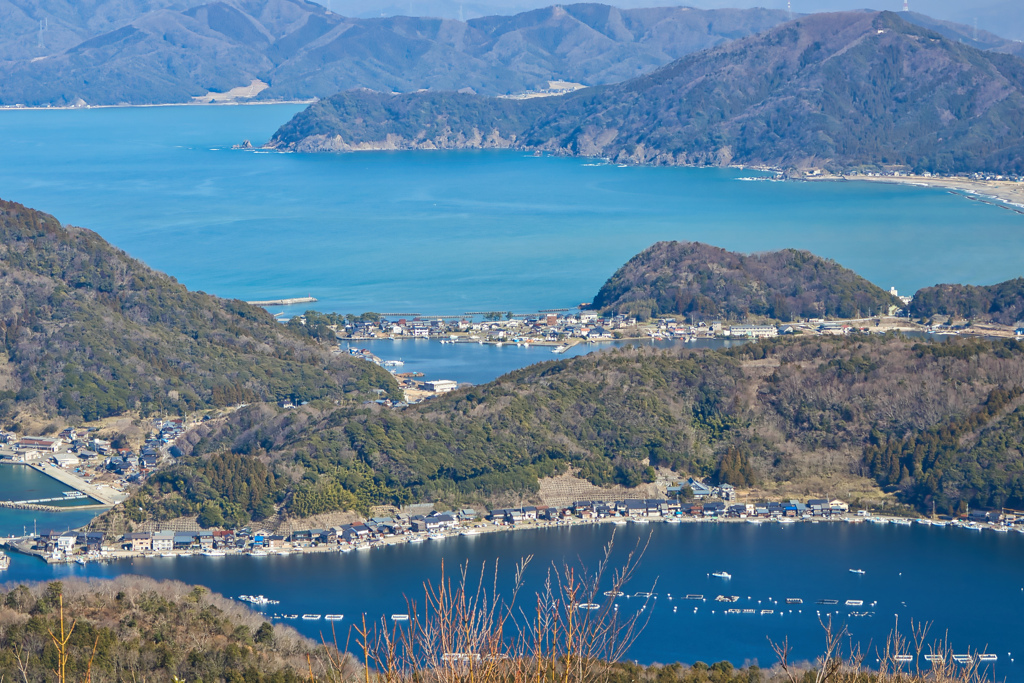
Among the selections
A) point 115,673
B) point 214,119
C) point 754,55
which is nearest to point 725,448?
point 115,673

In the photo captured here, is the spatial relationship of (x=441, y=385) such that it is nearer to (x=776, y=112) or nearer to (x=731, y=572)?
(x=731, y=572)

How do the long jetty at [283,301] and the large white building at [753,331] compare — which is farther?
the long jetty at [283,301]

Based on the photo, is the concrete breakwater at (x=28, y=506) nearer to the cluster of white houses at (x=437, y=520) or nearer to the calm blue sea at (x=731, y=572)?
the cluster of white houses at (x=437, y=520)

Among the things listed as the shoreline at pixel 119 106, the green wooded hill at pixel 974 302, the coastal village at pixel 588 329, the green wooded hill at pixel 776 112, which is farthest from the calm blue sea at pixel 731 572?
the shoreline at pixel 119 106

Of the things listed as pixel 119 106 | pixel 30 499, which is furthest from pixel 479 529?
pixel 119 106

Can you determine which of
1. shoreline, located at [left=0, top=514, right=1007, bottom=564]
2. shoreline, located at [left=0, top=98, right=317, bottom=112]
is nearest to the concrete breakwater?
shoreline, located at [left=0, top=514, right=1007, bottom=564]

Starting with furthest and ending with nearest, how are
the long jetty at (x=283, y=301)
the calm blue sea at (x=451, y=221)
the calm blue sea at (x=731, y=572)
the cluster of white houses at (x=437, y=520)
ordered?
the calm blue sea at (x=451, y=221) → the long jetty at (x=283, y=301) → the cluster of white houses at (x=437, y=520) → the calm blue sea at (x=731, y=572)
